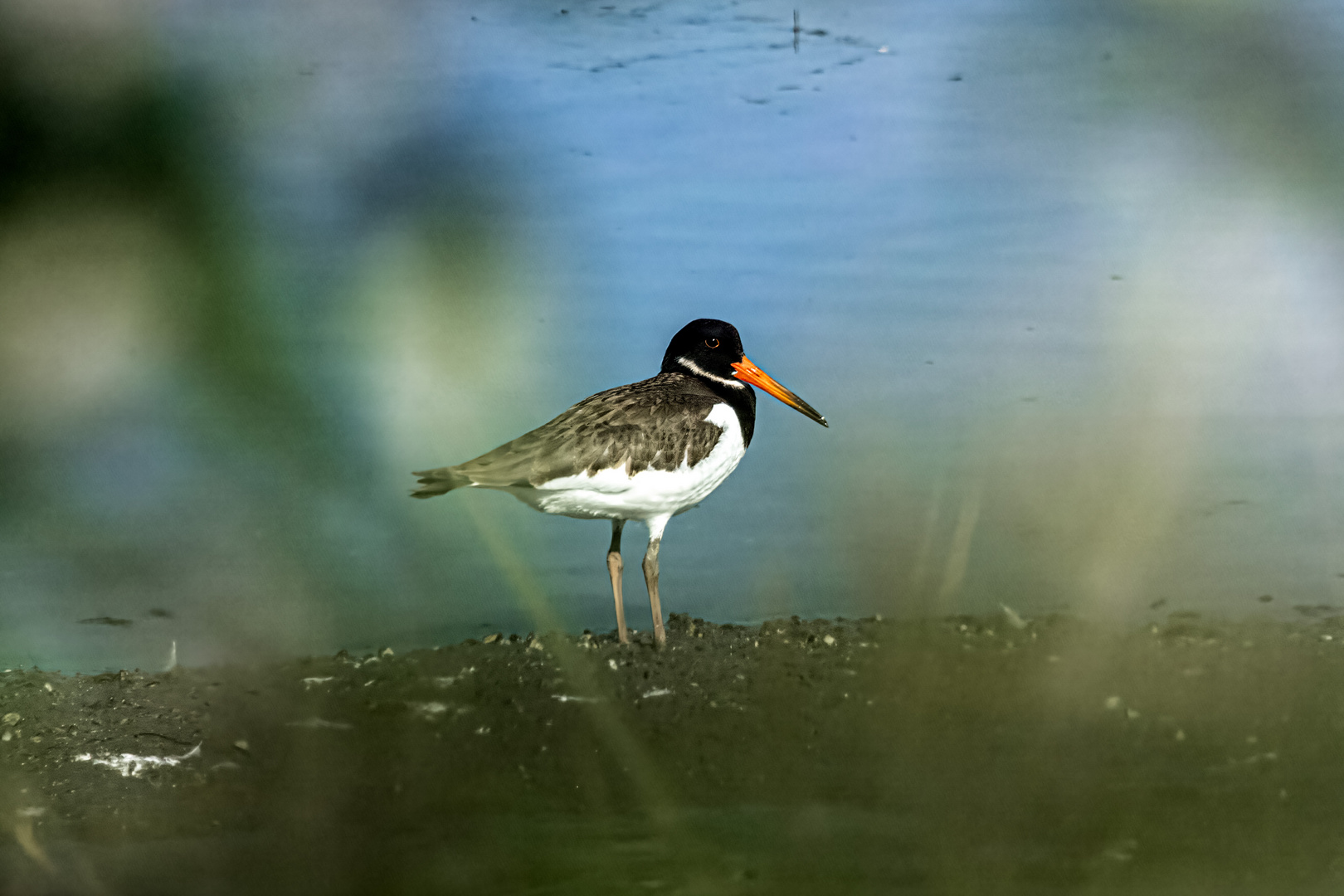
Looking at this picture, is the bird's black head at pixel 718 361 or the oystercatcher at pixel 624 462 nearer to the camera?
the oystercatcher at pixel 624 462

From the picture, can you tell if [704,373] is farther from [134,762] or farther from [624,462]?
[134,762]

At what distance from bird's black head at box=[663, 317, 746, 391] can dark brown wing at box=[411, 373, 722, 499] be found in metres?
0.62

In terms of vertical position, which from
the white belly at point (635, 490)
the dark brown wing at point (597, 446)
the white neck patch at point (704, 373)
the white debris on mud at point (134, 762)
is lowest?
the white debris on mud at point (134, 762)

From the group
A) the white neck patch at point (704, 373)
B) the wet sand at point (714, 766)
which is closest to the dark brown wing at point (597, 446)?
the white neck patch at point (704, 373)

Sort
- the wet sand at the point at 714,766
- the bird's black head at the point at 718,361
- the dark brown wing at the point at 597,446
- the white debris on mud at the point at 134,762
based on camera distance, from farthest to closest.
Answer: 1. the bird's black head at the point at 718,361
2. the dark brown wing at the point at 597,446
3. the white debris on mud at the point at 134,762
4. the wet sand at the point at 714,766

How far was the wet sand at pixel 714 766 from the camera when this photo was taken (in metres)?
4.61

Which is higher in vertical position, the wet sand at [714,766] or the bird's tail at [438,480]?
the bird's tail at [438,480]

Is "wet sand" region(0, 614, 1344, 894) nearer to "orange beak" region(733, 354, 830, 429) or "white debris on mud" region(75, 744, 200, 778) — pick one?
"white debris on mud" region(75, 744, 200, 778)

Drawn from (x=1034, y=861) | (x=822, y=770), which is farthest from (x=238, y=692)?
(x=1034, y=861)

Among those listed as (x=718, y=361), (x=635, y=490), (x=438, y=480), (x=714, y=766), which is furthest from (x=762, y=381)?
(x=714, y=766)

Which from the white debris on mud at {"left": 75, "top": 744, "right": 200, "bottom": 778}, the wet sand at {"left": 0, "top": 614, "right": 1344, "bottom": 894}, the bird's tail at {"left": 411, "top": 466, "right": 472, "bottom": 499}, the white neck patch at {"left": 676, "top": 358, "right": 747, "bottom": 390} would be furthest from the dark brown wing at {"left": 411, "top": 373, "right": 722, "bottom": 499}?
the white debris on mud at {"left": 75, "top": 744, "right": 200, "bottom": 778}

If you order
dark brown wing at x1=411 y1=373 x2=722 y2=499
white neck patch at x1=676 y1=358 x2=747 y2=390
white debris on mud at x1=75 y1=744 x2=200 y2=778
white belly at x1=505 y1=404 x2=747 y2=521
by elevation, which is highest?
white neck patch at x1=676 y1=358 x2=747 y2=390

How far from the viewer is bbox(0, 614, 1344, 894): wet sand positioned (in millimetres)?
4613

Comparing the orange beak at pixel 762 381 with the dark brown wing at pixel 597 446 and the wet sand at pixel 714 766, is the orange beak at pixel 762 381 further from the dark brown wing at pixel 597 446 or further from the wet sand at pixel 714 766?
the wet sand at pixel 714 766
